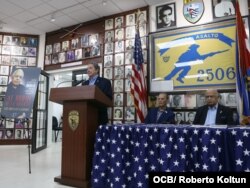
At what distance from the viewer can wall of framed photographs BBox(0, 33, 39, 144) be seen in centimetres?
525

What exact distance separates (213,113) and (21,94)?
2.60m

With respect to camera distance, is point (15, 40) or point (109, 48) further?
point (15, 40)

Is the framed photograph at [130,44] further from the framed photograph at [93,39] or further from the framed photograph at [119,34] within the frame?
the framed photograph at [93,39]

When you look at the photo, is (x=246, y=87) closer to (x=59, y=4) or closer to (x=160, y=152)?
(x=160, y=152)

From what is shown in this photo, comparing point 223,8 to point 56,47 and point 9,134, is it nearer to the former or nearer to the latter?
point 56,47

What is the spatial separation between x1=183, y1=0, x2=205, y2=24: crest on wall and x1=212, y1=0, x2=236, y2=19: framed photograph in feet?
0.63

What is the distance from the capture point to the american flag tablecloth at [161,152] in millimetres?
1752

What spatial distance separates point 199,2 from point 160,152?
8.83ft

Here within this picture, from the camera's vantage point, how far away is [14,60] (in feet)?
17.7

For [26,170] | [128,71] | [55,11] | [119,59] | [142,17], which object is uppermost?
[55,11]

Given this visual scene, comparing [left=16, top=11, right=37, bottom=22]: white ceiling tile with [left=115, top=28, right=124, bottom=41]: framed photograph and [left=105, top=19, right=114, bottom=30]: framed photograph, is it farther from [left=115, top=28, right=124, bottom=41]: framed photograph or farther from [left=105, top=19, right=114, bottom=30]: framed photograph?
[left=115, top=28, right=124, bottom=41]: framed photograph

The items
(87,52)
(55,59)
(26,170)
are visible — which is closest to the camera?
(26,170)

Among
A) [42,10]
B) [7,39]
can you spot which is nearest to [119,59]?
[42,10]

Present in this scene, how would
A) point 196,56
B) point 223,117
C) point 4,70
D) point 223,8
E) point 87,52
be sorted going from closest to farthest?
1. point 223,117
2. point 223,8
3. point 196,56
4. point 87,52
5. point 4,70
